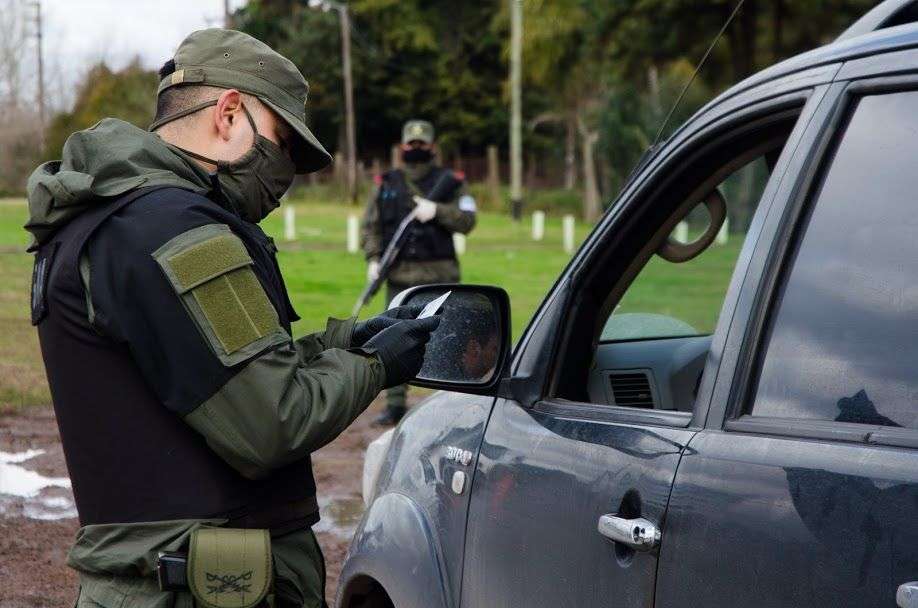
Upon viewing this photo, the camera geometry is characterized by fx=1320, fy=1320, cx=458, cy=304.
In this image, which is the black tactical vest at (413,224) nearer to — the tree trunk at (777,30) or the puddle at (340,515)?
the puddle at (340,515)

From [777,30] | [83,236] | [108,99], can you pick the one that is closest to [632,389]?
[83,236]

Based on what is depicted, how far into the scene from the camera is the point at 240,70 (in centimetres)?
267

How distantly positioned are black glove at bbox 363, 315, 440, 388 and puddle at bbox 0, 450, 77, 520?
429 cm

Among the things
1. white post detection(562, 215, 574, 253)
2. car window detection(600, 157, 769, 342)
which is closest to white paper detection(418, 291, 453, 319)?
car window detection(600, 157, 769, 342)

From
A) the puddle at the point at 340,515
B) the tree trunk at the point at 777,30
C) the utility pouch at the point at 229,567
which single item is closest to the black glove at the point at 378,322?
the utility pouch at the point at 229,567

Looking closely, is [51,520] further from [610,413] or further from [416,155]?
[610,413]

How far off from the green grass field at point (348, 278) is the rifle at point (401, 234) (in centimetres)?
100

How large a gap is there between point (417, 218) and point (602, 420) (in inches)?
271

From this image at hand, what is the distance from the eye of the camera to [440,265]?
9422 mm

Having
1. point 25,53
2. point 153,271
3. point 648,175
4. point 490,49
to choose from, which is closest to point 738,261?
point 648,175

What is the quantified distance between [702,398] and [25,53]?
1269 inches

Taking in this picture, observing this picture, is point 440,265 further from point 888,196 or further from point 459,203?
point 888,196

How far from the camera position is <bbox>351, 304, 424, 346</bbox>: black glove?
2.85 meters

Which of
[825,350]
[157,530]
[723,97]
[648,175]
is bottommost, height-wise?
[157,530]
